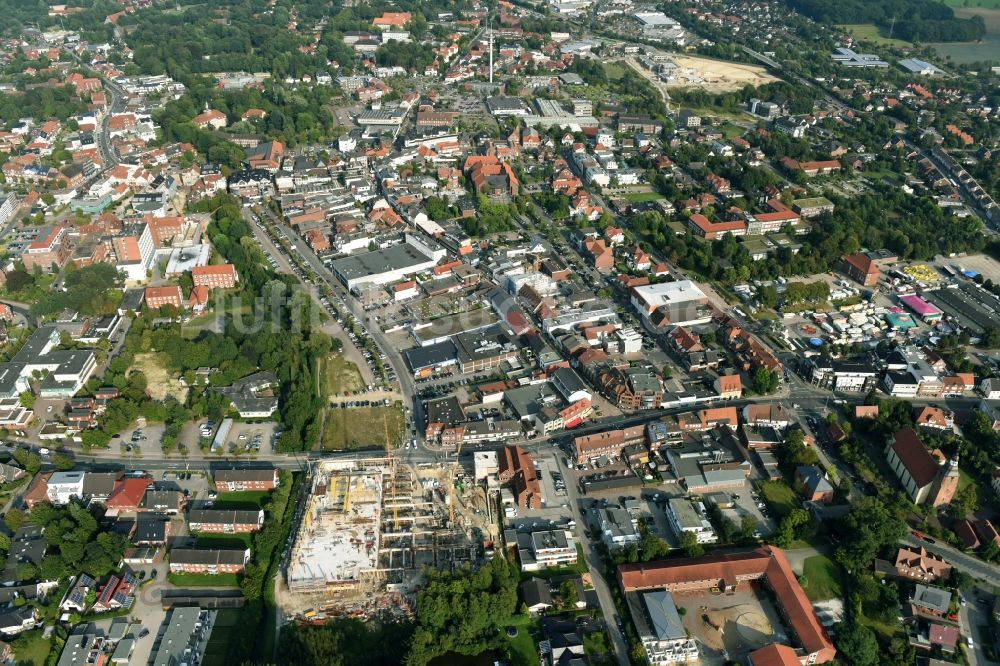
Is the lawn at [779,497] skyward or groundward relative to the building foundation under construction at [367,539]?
groundward

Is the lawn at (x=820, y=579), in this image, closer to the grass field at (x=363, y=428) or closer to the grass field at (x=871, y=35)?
the grass field at (x=363, y=428)

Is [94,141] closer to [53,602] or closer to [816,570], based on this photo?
[53,602]

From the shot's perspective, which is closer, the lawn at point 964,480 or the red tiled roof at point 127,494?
the red tiled roof at point 127,494

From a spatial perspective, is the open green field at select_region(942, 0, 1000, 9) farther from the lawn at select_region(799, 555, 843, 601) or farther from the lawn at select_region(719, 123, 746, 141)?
the lawn at select_region(799, 555, 843, 601)

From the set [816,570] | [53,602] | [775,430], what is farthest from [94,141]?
[816,570]

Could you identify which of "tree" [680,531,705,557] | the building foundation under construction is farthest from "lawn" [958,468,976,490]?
the building foundation under construction

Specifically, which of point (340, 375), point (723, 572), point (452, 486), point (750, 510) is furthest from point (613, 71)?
point (723, 572)

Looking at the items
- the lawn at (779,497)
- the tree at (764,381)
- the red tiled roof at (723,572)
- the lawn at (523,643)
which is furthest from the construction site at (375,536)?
the tree at (764,381)
